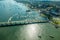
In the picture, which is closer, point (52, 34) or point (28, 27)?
point (52, 34)

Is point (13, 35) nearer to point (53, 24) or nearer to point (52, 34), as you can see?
point (52, 34)

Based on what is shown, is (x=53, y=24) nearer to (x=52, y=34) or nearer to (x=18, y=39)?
(x=52, y=34)

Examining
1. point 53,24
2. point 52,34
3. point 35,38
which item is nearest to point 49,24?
point 53,24

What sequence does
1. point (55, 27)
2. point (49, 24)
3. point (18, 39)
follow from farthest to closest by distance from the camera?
point (49, 24) → point (55, 27) → point (18, 39)

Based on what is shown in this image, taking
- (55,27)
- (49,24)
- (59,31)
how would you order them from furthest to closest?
(49,24) → (55,27) → (59,31)

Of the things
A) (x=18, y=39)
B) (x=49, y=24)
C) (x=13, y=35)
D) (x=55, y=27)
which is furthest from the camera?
(x=49, y=24)

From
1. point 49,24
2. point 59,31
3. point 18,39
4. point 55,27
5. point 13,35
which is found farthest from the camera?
point 49,24

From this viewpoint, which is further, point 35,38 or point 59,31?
A: point 59,31

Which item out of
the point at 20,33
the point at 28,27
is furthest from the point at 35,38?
the point at 28,27
